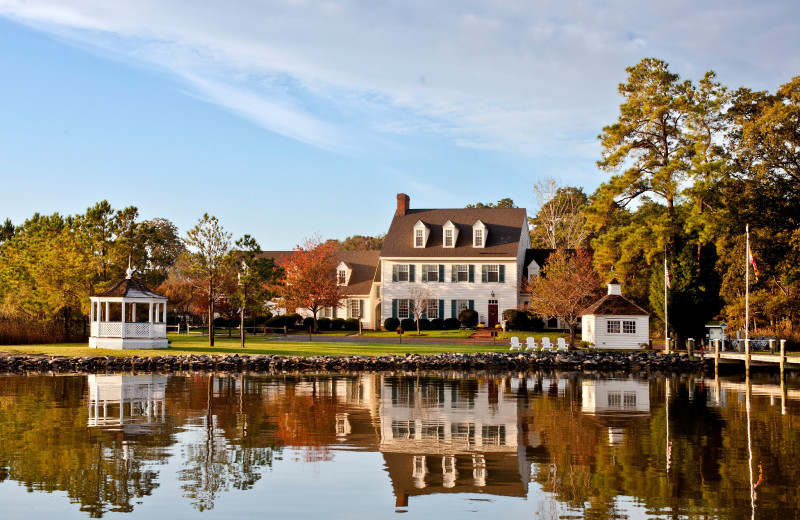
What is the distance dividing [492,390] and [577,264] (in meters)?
28.4

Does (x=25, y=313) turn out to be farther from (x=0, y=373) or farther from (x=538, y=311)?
(x=538, y=311)

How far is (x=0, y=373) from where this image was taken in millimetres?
30562

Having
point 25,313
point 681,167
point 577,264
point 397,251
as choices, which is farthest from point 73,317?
point 681,167

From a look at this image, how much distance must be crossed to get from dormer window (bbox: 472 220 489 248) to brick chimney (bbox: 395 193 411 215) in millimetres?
7223

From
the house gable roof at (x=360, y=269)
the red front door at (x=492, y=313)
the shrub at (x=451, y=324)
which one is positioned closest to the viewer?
the shrub at (x=451, y=324)

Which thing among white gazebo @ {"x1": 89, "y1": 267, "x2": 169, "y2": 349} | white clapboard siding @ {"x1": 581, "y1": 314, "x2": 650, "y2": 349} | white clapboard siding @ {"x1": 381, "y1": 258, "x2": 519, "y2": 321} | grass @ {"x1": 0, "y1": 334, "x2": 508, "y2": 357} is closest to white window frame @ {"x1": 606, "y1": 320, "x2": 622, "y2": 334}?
white clapboard siding @ {"x1": 581, "y1": 314, "x2": 650, "y2": 349}

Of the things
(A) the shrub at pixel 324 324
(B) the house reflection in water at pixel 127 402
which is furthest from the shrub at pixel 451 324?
(B) the house reflection in water at pixel 127 402

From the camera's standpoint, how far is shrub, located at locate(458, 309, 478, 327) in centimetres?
5691

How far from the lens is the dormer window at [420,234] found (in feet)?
199

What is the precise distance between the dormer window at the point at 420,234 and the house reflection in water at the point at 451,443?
120ft

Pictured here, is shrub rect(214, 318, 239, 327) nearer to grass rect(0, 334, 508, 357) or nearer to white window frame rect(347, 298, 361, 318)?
white window frame rect(347, 298, 361, 318)

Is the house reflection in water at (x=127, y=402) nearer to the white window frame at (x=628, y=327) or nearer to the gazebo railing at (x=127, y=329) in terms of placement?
the gazebo railing at (x=127, y=329)

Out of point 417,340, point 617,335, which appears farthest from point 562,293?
point 417,340

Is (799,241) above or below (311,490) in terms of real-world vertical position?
above
